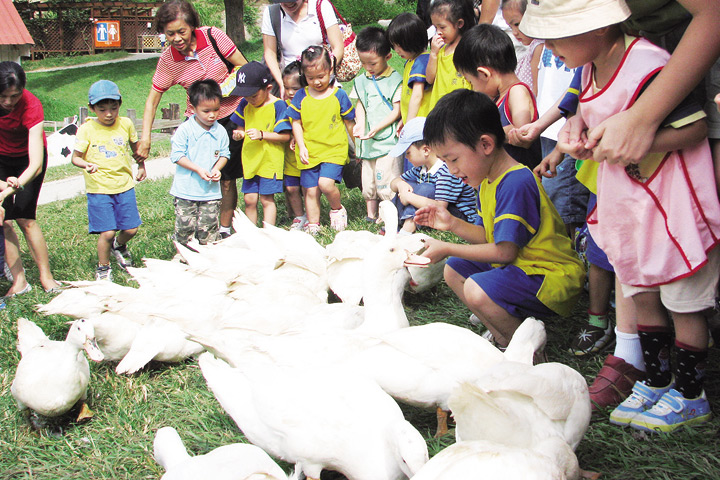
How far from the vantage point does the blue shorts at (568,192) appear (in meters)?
3.40

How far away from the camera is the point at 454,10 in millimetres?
4629

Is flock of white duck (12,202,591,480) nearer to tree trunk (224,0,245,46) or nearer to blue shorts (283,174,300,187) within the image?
blue shorts (283,174,300,187)

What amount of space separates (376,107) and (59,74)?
23.6 metres

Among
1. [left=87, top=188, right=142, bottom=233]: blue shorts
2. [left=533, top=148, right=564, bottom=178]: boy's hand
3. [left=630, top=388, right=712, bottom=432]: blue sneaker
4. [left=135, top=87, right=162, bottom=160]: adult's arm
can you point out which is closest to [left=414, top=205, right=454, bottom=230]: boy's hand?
[left=533, top=148, right=564, bottom=178]: boy's hand

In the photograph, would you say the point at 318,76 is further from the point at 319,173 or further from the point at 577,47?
the point at 577,47

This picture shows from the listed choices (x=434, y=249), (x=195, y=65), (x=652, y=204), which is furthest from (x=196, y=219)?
(x=652, y=204)

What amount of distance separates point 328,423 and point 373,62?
4092 mm

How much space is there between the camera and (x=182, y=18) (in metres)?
5.20

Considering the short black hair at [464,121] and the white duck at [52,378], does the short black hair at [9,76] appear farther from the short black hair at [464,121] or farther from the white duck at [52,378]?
the short black hair at [464,121]

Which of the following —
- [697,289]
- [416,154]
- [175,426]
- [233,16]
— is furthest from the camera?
[233,16]

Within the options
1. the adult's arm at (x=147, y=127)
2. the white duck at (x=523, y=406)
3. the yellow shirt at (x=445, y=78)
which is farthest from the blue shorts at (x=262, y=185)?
the white duck at (x=523, y=406)

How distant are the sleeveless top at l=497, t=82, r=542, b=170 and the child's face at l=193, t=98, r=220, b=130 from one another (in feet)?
8.41

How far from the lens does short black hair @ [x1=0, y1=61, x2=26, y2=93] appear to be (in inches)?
182

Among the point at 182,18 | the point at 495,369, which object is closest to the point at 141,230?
the point at 182,18
